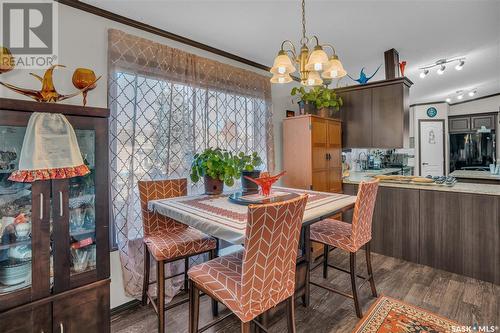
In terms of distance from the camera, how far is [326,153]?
129 inches

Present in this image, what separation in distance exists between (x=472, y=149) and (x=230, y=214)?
7.62m

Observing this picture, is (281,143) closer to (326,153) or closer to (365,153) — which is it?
(326,153)

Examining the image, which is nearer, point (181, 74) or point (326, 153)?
point (181, 74)

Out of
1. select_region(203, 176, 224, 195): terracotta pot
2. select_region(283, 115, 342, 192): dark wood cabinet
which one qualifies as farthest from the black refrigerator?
select_region(203, 176, 224, 195): terracotta pot

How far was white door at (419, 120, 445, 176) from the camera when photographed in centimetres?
655

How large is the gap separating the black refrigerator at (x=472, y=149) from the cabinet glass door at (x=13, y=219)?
7976mm

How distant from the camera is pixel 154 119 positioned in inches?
87.7

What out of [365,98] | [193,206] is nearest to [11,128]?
[193,206]

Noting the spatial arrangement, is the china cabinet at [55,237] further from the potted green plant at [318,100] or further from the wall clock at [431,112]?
the wall clock at [431,112]

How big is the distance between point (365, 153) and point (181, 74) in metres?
4.48

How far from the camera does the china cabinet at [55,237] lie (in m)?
→ 1.34

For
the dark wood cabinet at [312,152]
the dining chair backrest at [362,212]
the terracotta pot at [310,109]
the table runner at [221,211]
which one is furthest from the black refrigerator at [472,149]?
the table runner at [221,211]

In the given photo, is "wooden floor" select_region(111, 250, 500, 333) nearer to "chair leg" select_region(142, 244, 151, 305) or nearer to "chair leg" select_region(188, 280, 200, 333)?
"chair leg" select_region(142, 244, 151, 305)

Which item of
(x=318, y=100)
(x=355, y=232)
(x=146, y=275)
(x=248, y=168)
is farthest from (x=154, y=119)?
(x=318, y=100)
